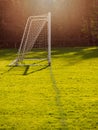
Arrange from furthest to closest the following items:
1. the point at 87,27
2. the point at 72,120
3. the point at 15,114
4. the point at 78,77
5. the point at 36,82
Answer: the point at 87,27
the point at 78,77
the point at 36,82
the point at 15,114
the point at 72,120

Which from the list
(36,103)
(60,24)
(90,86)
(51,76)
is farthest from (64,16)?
(36,103)

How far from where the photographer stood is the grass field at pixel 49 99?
27.6 feet

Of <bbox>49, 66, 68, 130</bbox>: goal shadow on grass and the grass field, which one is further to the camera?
the grass field

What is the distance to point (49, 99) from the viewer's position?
10.9 metres

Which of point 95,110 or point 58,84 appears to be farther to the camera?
point 58,84

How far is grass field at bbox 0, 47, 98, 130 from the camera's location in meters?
8.41

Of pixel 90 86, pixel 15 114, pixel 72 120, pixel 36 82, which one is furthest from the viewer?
pixel 36 82

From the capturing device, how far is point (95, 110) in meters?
9.42

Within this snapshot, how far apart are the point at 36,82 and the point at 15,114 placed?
5.07 m

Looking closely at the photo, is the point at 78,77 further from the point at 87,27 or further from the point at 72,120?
the point at 87,27

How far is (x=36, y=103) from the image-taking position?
10.4m

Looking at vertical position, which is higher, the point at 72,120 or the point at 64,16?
the point at 64,16

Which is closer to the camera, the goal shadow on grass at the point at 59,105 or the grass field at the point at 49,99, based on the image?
the goal shadow on grass at the point at 59,105

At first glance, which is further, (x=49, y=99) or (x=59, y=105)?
(x=49, y=99)
